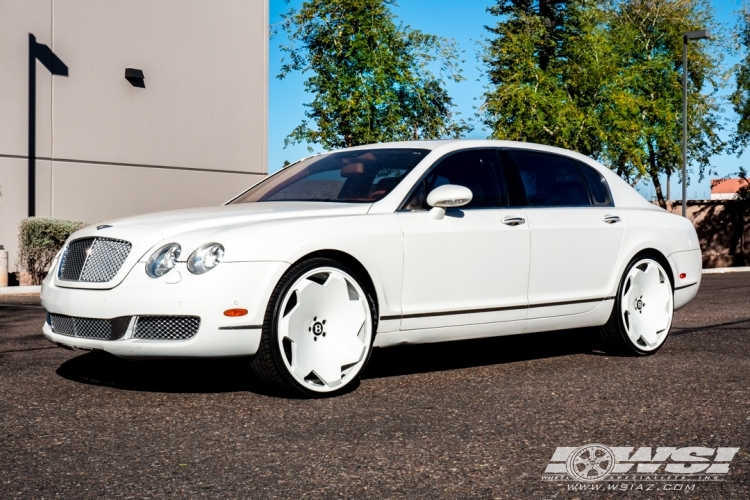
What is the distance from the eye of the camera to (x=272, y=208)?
6.20m

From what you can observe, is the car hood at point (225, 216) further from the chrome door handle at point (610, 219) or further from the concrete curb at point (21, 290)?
the concrete curb at point (21, 290)

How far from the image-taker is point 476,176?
6926 millimetres

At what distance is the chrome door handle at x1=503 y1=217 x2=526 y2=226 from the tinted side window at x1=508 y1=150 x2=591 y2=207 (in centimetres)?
25

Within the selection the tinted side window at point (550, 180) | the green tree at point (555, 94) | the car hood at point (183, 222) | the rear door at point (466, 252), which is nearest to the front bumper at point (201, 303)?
the car hood at point (183, 222)

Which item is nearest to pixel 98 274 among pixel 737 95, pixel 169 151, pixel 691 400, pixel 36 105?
pixel 691 400

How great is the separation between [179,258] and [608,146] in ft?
104

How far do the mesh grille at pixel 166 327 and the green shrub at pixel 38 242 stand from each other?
12.3 m

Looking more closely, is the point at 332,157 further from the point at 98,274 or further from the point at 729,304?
the point at 729,304

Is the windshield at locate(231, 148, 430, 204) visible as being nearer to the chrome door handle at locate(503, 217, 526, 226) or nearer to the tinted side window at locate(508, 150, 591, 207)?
the chrome door handle at locate(503, 217, 526, 226)

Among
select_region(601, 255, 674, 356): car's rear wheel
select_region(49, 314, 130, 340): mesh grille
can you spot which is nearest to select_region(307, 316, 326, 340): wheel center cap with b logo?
select_region(49, 314, 130, 340): mesh grille

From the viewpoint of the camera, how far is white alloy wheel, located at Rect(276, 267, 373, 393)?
5.65m

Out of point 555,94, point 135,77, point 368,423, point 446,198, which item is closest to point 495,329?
point 446,198

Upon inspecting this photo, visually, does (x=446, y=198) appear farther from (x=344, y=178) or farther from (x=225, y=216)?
(x=225, y=216)

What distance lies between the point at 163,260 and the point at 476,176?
2443mm
